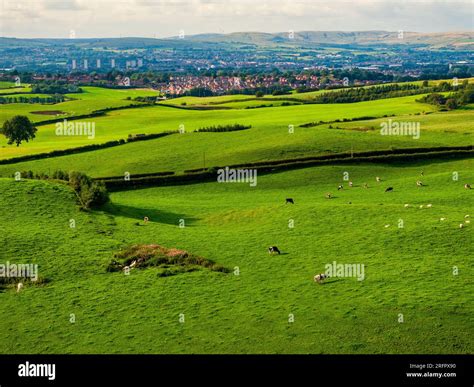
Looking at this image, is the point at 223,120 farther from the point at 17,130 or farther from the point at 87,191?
the point at 87,191

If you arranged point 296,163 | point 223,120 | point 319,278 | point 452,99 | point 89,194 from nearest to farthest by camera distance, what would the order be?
point 319,278
point 89,194
point 296,163
point 223,120
point 452,99

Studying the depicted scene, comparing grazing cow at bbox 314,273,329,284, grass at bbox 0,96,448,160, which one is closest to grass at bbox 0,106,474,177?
grass at bbox 0,96,448,160

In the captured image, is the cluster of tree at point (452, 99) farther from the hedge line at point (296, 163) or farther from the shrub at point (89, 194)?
the shrub at point (89, 194)

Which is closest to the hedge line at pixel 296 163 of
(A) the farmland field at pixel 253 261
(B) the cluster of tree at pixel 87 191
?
(A) the farmland field at pixel 253 261

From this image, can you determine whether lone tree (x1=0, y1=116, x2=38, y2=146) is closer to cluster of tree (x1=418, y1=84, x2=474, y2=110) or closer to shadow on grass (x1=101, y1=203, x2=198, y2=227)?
shadow on grass (x1=101, y1=203, x2=198, y2=227)

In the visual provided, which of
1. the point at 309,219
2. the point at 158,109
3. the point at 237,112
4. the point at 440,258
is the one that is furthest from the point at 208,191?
the point at 158,109

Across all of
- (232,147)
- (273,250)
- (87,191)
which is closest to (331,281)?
(273,250)
